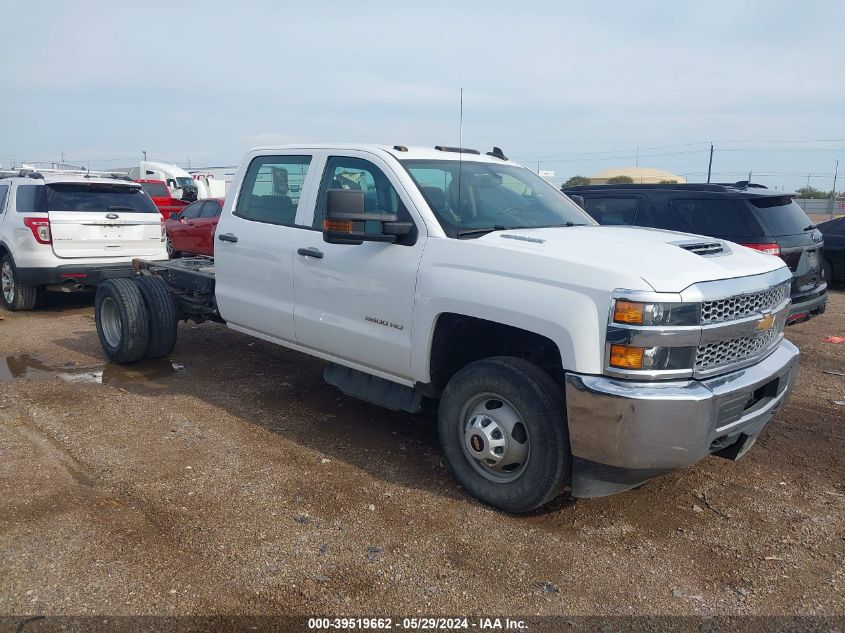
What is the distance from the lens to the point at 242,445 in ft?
15.8

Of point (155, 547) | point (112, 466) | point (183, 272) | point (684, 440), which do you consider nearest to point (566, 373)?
point (684, 440)

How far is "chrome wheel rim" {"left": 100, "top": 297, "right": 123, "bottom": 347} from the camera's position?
6805 millimetres

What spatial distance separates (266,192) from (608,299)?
122 inches

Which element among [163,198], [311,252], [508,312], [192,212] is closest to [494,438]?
[508,312]

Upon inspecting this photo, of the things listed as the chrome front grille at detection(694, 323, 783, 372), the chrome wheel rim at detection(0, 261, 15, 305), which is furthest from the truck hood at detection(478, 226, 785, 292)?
the chrome wheel rim at detection(0, 261, 15, 305)

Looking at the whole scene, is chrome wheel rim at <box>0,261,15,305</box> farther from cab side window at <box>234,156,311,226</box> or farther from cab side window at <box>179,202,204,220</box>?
cab side window at <box>179,202,204,220</box>

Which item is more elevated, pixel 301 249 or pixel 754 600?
pixel 301 249

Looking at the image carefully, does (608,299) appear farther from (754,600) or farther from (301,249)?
(301,249)

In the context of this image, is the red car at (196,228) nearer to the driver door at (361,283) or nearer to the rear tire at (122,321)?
the rear tire at (122,321)

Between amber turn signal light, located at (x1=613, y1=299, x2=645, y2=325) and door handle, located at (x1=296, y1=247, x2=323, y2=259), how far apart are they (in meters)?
2.18

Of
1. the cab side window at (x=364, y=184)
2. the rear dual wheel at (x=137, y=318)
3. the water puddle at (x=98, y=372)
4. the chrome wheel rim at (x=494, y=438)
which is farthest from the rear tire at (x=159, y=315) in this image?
the chrome wheel rim at (x=494, y=438)

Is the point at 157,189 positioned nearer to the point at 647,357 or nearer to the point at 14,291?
the point at 14,291

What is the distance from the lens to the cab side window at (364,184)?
14.6 feet

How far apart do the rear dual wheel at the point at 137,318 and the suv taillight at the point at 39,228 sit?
270 centimetres
